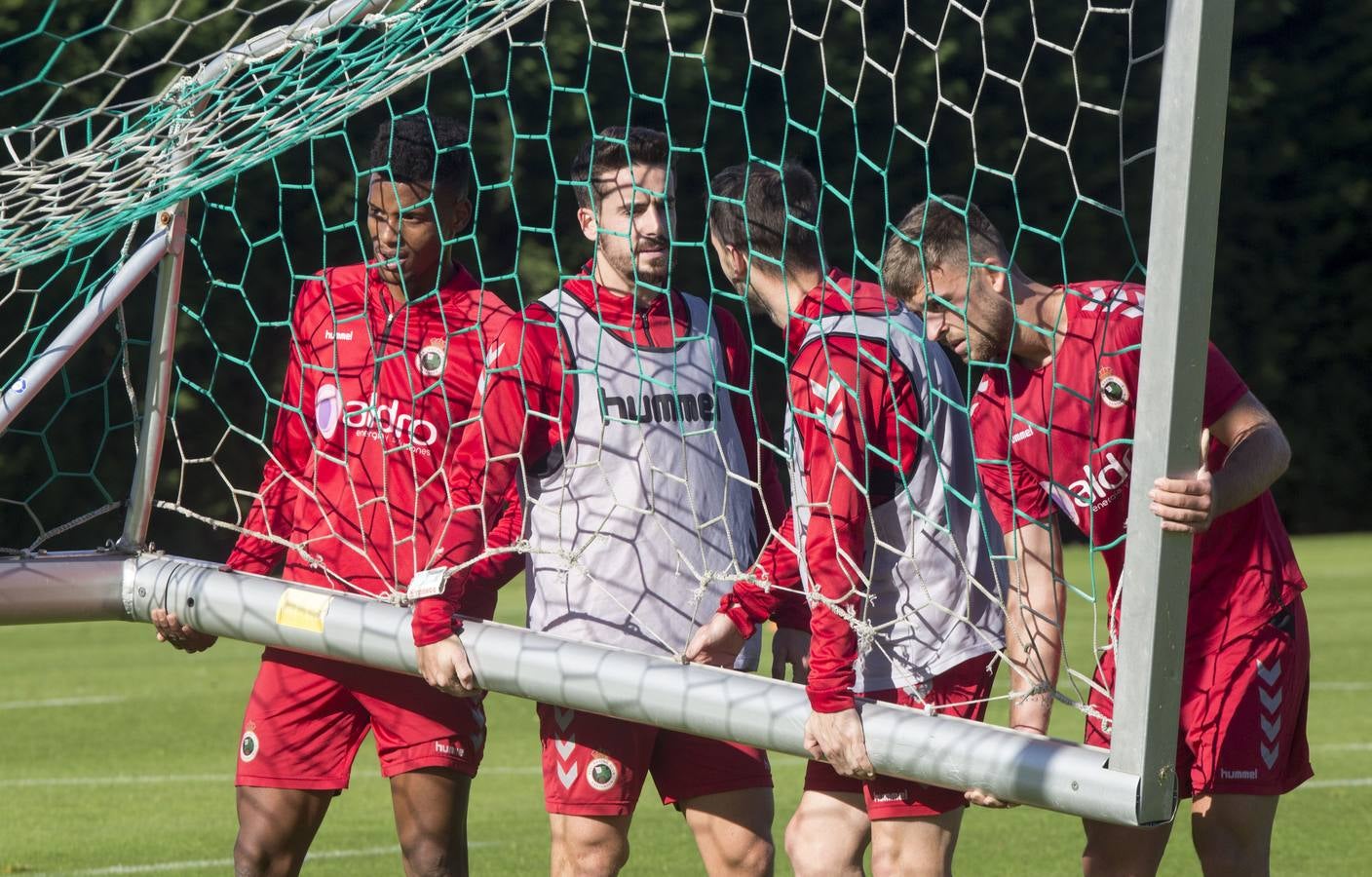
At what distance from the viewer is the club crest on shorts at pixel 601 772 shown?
145 inches

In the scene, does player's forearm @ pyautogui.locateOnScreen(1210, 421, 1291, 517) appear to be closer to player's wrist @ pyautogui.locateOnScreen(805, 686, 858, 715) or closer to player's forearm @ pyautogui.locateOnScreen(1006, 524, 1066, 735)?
player's forearm @ pyautogui.locateOnScreen(1006, 524, 1066, 735)

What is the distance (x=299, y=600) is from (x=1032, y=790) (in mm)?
1742

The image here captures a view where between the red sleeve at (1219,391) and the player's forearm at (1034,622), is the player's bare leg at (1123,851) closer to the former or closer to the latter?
the player's forearm at (1034,622)

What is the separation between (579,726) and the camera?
3.73 m

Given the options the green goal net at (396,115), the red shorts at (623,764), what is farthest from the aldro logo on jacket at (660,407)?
the red shorts at (623,764)

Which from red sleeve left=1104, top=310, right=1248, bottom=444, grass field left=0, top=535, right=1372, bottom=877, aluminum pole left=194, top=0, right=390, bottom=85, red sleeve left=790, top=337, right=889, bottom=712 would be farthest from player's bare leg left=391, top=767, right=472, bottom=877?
red sleeve left=1104, top=310, right=1248, bottom=444

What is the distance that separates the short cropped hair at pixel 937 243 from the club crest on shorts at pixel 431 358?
1194 millimetres

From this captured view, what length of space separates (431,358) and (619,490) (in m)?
0.63

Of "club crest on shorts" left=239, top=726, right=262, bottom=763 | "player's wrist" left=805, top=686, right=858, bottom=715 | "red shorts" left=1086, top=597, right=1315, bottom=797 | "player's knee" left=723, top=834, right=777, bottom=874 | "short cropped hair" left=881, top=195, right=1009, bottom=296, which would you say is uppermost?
"short cropped hair" left=881, top=195, right=1009, bottom=296

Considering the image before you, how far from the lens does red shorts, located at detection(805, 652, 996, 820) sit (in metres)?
3.50

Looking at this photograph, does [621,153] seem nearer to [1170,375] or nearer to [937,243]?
[937,243]

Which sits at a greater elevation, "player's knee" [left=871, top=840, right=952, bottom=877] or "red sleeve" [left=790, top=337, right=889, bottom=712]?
"red sleeve" [left=790, top=337, right=889, bottom=712]

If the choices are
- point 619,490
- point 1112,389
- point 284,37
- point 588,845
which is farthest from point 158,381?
point 1112,389

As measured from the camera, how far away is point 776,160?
8.63 m
